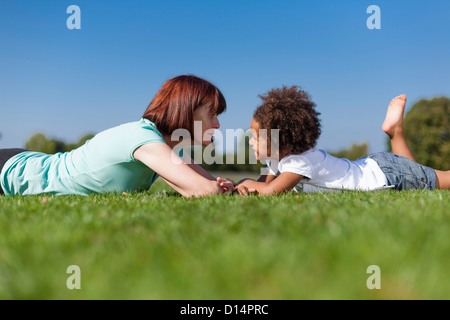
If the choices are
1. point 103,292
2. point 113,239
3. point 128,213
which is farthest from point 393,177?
point 103,292

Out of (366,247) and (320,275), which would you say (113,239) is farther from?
(366,247)

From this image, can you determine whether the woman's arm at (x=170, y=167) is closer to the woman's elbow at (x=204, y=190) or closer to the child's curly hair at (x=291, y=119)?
the woman's elbow at (x=204, y=190)

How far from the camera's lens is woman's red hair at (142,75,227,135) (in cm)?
481

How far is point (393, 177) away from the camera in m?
6.03

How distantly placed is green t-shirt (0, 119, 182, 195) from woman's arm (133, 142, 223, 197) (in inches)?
12.2

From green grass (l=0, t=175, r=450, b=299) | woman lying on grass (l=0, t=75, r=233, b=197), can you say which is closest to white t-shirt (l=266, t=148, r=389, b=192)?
woman lying on grass (l=0, t=75, r=233, b=197)

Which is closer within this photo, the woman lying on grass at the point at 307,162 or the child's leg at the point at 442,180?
the woman lying on grass at the point at 307,162

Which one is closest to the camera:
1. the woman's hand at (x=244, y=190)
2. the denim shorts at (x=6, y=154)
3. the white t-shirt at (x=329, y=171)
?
the woman's hand at (x=244, y=190)

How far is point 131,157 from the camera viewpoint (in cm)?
446

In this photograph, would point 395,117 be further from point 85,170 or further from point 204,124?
point 85,170

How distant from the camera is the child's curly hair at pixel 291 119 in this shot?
224 inches

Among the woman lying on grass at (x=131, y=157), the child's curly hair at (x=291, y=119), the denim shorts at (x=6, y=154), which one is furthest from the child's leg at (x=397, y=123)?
the denim shorts at (x=6, y=154)

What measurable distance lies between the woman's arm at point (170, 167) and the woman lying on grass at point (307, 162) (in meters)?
1.11

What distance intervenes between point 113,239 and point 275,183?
3228 mm
